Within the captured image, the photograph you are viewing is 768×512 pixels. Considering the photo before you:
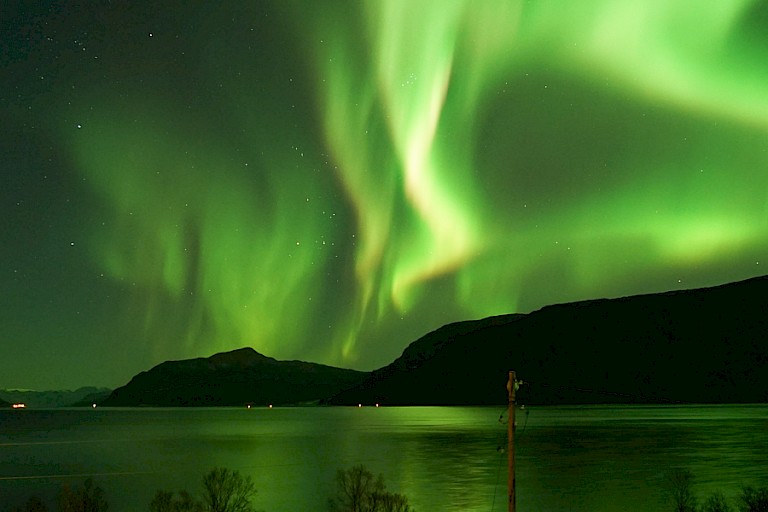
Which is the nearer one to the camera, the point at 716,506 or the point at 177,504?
the point at 177,504

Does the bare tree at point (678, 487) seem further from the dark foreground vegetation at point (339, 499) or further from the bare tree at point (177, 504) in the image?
the bare tree at point (177, 504)

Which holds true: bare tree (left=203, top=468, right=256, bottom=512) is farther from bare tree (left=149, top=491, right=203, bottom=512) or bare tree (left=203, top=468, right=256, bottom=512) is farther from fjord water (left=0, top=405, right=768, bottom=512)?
fjord water (left=0, top=405, right=768, bottom=512)

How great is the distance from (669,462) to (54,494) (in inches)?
2374

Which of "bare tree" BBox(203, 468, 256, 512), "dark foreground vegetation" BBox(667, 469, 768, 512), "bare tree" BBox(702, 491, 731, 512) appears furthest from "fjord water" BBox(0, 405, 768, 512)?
"bare tree" BBox(702, 491, 731, 512)

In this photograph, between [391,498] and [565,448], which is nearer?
[391,498]

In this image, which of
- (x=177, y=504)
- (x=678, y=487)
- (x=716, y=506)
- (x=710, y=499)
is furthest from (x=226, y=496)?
(x=678, y=487)

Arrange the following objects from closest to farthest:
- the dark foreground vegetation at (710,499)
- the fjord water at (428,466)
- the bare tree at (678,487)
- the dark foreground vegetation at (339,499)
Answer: the dark foreground vegetation at (339,499), the dark foreground vegetation at (710,499), the bare tree at (678,487), the fjord water at (428,466)

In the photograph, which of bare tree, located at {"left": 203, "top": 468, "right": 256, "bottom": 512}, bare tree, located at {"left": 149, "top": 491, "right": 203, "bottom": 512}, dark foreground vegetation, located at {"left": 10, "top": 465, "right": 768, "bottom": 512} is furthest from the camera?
bare tree, located at {"left": 203, "top": 468, "right": 256, "bottom": 512}

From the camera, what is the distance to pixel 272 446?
13200 centimetres

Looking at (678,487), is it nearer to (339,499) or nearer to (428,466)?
(339,499)

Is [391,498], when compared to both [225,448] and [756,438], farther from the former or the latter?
[756,438]

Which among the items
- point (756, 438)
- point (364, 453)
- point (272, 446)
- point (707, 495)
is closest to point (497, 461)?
point (364, 453)

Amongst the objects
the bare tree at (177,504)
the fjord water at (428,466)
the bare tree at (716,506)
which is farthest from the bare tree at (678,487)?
the bare tree at (177,504)

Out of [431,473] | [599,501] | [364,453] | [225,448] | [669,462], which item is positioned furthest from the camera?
[225,448]
